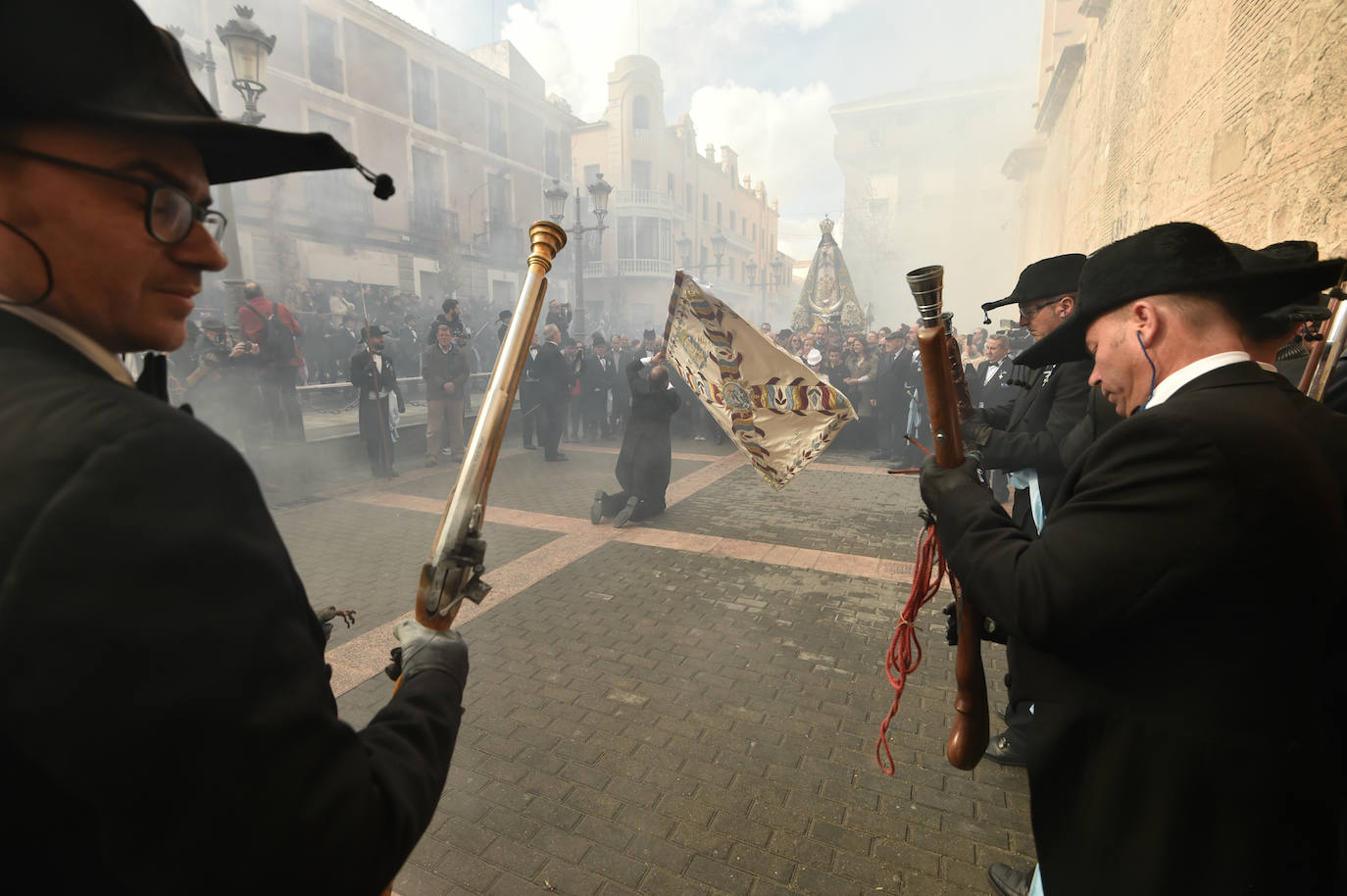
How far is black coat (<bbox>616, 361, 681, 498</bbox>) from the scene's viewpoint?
7.81m

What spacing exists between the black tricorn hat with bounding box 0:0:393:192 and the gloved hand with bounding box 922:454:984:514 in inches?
69.6

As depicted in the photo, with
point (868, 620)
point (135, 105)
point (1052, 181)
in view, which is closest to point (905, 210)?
point (1052, 181)

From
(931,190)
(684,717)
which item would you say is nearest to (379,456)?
(684,717)

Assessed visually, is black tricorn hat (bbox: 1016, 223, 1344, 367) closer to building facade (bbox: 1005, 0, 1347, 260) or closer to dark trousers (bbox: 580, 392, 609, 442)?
building facade (bbox: 1005, 0, 1347, 260)

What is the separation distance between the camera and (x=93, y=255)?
94cm

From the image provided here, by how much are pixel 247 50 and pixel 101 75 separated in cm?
893

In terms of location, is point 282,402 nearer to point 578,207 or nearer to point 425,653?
point 578,207

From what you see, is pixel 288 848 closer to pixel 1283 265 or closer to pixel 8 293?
pixel 8 293

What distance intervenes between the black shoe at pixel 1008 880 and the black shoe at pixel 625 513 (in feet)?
17.5

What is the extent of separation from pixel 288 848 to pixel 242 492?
18.1 inches

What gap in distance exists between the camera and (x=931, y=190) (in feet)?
171

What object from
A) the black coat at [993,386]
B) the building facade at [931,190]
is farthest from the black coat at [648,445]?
the building facade at [931,190]

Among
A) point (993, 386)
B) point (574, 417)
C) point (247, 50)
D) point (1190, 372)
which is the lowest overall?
point (574, 417)

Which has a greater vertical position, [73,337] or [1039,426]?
[73,337]
